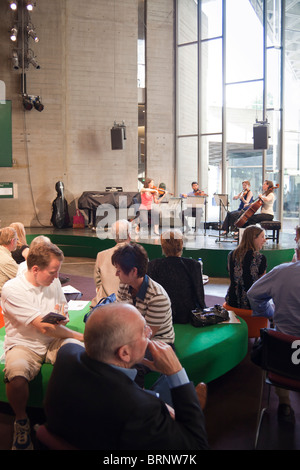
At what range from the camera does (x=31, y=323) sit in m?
2.70

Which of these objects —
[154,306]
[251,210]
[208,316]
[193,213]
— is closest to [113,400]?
[154,306]

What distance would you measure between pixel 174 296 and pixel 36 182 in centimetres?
896

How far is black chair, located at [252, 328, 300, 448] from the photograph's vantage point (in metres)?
2.41

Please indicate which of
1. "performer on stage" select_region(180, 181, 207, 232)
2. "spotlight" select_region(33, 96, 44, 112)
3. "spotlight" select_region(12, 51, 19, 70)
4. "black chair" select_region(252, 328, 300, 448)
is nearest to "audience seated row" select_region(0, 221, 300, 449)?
"black chair" select_region(252, 328, 300, 448)

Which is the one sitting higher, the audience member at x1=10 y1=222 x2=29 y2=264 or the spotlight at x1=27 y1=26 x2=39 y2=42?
the spotlight at x1=27 y1=26 x2=39 y2=42

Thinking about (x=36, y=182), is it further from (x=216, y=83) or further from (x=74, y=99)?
(x=216, y=83)

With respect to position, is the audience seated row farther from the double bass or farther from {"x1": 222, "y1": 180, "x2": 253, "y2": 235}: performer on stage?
{"x1": 222, "y1": 180, "x2": 253, "y2": 235}: performer on stage

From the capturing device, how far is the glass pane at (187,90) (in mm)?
13016

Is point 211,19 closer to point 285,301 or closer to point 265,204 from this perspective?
point 265,204

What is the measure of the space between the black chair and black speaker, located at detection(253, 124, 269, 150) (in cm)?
935

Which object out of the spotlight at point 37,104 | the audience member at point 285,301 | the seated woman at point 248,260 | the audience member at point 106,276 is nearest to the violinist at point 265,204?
the seated woman at point 248,260

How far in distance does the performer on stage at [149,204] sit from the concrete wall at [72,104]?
6.16ft

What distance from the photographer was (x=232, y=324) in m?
3.79

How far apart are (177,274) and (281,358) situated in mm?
1189
